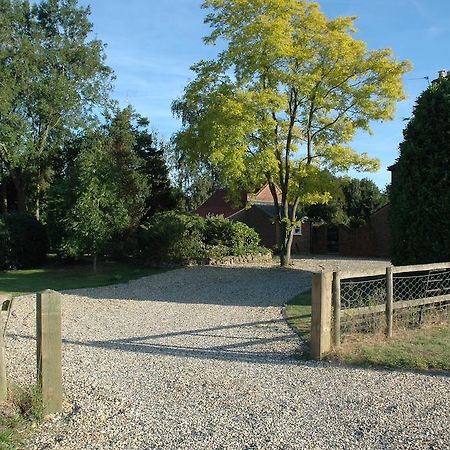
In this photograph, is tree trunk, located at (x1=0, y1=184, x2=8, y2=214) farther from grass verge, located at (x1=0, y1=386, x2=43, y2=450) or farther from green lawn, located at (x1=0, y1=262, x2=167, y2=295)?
grass verge, located at (x1=0, y1=386, x2=43, y2=450)

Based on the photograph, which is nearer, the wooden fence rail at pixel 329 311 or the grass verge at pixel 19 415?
the grass verge at pixel 19 415

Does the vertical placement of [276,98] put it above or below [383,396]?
above

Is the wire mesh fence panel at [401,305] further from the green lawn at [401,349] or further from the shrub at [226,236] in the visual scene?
Answer: the shrub at [226,236]

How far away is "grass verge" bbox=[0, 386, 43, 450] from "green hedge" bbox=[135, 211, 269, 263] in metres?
17.6

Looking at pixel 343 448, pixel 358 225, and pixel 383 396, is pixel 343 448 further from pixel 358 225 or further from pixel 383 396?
pixel 358 225

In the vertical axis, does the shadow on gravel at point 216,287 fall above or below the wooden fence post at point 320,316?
below

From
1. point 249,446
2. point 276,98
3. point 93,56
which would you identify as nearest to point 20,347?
point 249,446

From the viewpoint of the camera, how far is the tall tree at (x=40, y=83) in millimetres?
32594

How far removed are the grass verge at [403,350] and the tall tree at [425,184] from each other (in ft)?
9.40

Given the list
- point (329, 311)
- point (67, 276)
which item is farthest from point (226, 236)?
point (329, 311)

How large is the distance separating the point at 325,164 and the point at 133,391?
54.8 ft

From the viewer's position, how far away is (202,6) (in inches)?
793

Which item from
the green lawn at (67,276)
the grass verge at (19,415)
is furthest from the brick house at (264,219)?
the grass verge at (19,415)

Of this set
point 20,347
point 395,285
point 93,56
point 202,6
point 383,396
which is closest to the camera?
point 383,396
